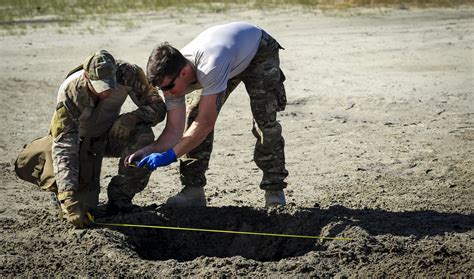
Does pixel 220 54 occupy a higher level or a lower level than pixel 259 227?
higher

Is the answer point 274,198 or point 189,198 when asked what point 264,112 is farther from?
point 189,198

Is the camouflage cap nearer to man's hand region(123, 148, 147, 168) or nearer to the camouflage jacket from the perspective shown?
the camouflage jacket

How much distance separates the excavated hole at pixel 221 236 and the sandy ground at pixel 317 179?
0.04 feet

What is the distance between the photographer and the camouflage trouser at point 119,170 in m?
6.70

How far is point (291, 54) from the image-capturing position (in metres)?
14.5

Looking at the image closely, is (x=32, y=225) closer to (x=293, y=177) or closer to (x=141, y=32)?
(x=293, y=177)

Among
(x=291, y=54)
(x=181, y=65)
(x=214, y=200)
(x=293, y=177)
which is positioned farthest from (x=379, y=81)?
(x=181, y=65)

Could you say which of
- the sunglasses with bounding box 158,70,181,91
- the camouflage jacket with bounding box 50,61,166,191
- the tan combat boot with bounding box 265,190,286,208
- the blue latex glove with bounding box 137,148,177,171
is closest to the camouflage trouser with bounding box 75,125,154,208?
the camouflage jacket with bounding box 50,61,166,191

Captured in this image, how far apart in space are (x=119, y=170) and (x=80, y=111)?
61 centimetres

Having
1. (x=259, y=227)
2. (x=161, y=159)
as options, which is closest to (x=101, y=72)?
(x=161, y=159)

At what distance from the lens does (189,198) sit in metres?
7.14

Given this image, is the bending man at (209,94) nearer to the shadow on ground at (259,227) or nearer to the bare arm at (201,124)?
the bare arm at (201,124)

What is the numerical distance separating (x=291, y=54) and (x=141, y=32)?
4.25 metres

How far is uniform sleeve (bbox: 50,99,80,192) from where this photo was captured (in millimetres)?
6355
